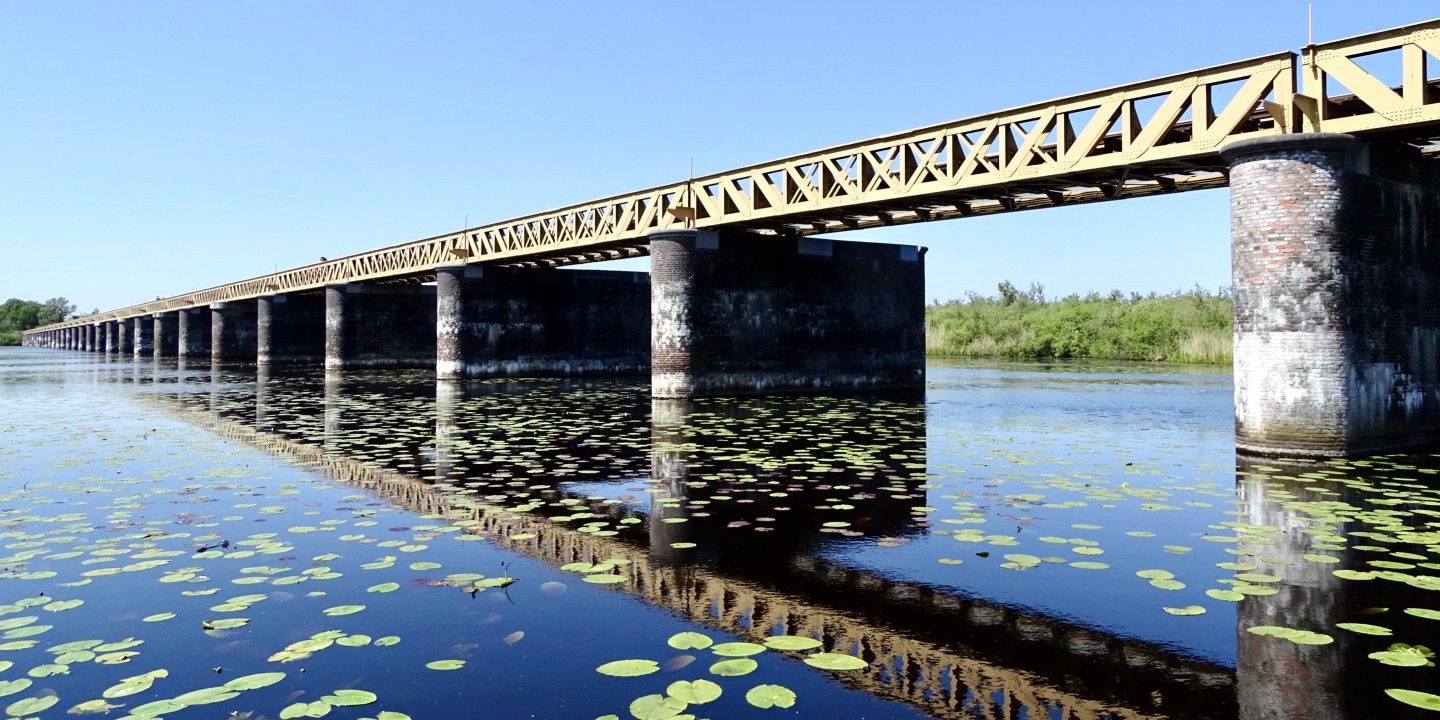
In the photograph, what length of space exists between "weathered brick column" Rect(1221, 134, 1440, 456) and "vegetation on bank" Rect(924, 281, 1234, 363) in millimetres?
31196

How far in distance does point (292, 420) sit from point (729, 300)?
9484mm

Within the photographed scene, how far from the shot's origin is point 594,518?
7023 millimetres

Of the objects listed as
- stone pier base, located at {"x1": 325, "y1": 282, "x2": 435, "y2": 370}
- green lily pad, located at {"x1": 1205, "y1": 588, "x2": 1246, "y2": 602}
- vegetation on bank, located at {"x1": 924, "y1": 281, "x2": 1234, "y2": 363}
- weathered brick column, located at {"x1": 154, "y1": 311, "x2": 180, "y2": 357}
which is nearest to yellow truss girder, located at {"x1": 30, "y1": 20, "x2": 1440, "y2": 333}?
green lily pad, located at {"x1": 1205, "y1": 588, "x2": 1246, "y2": 602}

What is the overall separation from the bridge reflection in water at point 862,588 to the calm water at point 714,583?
0.02m

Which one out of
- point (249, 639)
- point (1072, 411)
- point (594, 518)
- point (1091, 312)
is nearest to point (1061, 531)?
point (594, 518)

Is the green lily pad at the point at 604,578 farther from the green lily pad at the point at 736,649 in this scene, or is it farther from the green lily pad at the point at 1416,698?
the green lily pad at the point at 1416,698

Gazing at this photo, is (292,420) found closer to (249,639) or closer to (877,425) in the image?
(877,425)

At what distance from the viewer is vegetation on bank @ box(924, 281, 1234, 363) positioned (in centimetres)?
4791

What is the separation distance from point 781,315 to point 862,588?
16.9m

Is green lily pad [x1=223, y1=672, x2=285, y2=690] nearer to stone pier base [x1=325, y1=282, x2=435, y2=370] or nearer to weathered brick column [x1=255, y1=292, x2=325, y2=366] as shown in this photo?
stone pier base [x1=325, y1=282, x2=435, y2=370]

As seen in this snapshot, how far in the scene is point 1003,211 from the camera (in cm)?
1817

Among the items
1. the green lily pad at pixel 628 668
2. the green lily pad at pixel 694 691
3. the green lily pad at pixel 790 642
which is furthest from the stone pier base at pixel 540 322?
the green lily pad at pixel 694 691

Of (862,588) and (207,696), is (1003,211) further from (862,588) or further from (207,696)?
(207,696)

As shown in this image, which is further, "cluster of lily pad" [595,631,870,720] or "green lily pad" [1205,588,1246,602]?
"green lily pad" [1205,588,1246,602]
